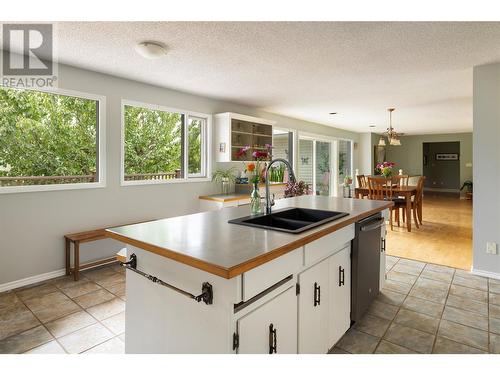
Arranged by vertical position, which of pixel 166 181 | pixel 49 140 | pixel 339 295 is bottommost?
pixel 339 295

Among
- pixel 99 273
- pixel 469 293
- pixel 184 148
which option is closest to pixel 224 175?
pixel 184 148

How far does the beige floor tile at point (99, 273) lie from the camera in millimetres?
3227

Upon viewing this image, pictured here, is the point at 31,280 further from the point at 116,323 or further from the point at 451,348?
the point at 451,348

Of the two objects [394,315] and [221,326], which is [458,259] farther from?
[221,326]

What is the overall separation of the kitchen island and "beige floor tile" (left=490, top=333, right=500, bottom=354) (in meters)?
1.01

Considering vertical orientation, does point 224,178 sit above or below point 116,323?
above

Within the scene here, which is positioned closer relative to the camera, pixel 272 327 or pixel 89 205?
pixel 272 327

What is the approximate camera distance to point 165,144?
4.60 m

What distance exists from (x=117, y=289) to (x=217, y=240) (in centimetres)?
196

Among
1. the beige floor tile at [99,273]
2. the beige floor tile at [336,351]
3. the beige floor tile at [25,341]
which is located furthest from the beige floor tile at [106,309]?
the beige floor tile at [336,351]

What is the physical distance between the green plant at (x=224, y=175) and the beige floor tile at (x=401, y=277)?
2.78 m

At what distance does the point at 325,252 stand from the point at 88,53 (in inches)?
108

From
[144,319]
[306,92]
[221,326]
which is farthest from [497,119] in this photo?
[144,319]

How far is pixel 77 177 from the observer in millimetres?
3432
